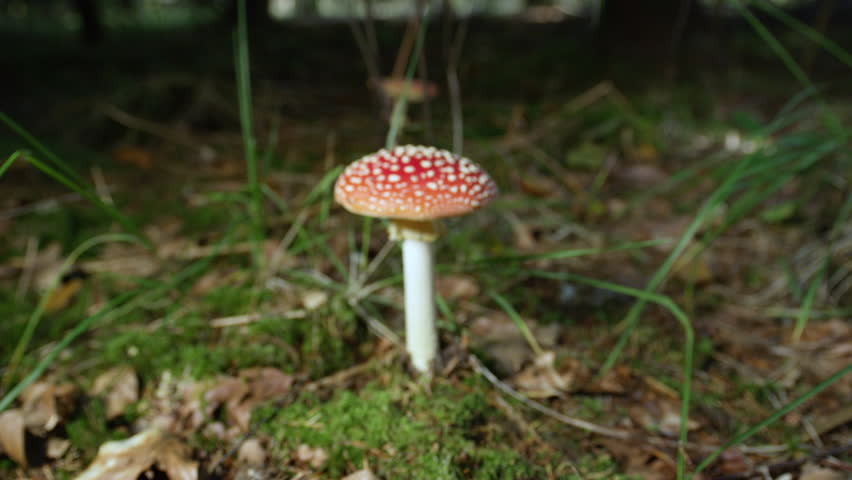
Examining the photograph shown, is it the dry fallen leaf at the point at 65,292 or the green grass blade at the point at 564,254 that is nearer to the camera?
the green grass blade at the point at 564,254

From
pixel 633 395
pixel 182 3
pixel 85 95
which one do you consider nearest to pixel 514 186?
pixel 633 395

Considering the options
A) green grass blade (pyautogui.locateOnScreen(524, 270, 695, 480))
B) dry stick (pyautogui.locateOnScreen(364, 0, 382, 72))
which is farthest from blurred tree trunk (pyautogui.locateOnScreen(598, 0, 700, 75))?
green grass blade (pyautogui.locateOnScreen(524, 270, 695, 480))

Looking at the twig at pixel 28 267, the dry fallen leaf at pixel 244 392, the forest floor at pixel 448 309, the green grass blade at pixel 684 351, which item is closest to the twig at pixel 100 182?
the forest floor at pixel 448 309

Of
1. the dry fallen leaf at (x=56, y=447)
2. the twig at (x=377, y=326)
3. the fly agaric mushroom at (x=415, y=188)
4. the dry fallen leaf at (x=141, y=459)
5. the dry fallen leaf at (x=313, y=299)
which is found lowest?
the dry fallen leaf at (x=56, y=447)

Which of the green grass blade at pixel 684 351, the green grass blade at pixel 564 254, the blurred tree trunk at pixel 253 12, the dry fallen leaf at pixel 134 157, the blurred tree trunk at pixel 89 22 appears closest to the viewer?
the green grass blade at pixel 684 351

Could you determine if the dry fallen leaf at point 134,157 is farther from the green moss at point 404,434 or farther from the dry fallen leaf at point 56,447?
the green moss at point 404,434

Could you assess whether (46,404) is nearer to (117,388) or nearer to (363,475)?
(117,388)
